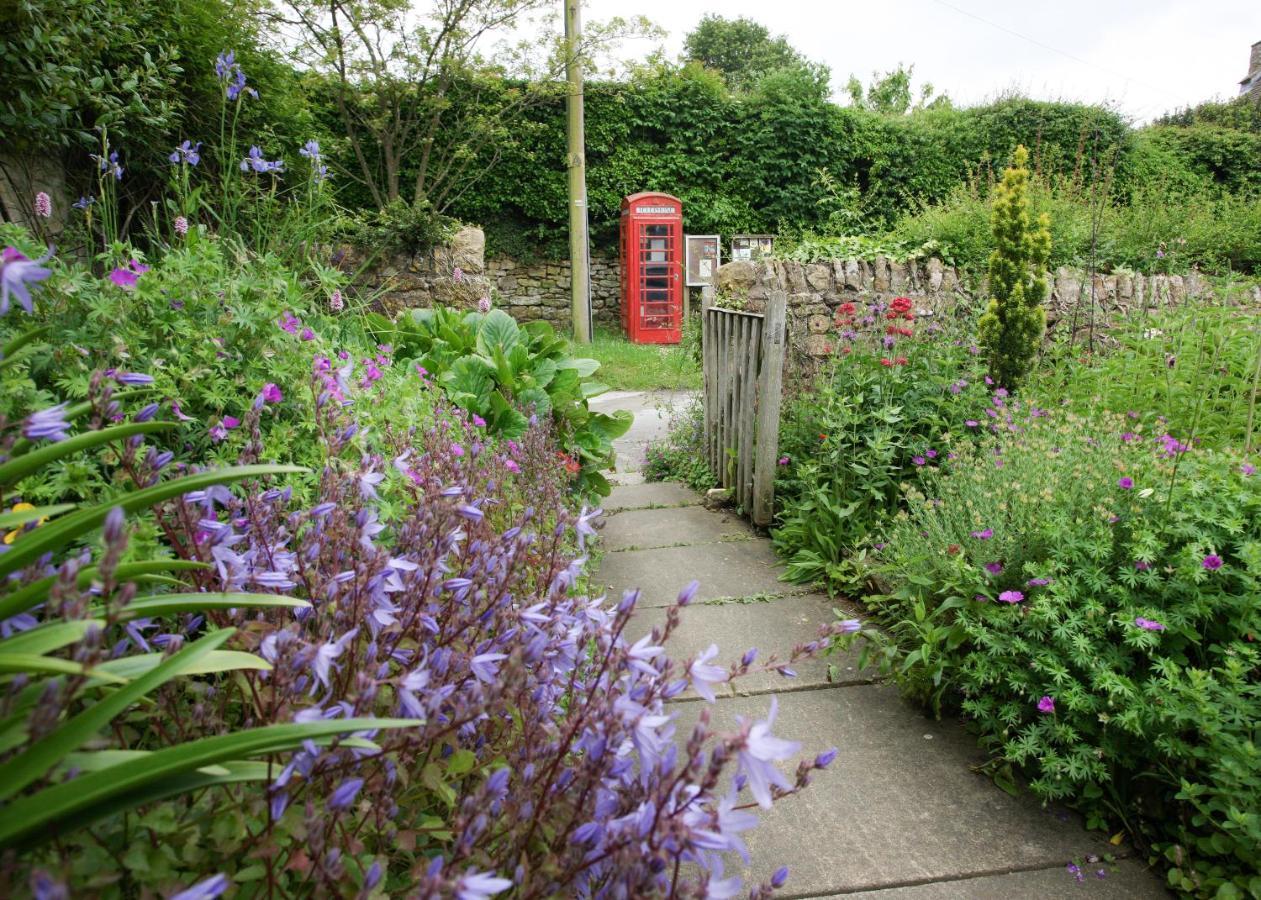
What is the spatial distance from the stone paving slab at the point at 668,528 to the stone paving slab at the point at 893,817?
197 cm

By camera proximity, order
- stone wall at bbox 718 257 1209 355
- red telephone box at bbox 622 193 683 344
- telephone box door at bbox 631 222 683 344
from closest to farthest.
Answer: stone wall at bbox 718 257 1209 355, red telephone box at bbox 622 193 683 344, telephone box door at bbox 631 222 683 344

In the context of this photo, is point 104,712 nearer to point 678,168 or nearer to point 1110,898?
point 1110,898

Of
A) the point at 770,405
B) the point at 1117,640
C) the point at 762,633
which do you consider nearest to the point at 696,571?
the point at 762,633

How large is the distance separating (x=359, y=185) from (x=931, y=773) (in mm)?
13442

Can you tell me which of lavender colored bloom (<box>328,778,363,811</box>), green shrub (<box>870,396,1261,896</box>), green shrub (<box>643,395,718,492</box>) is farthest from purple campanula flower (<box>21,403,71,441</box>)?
green shrub (<box>643,395,718,492</box>)

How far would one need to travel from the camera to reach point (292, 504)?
185cm

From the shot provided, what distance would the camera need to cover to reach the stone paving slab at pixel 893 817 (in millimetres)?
1927

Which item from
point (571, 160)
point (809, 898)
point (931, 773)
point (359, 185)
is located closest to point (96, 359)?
point (809, 898)

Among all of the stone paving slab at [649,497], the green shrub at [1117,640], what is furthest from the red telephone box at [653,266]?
the green shrub at [1117,640]

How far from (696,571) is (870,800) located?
6.04ft

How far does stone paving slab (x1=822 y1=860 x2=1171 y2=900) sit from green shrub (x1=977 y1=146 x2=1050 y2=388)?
12.3 ft

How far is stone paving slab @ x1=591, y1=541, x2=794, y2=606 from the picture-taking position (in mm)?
3711

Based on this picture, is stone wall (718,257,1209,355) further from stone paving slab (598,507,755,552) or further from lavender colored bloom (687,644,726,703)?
lavender colored bloom (687,644,726,703)

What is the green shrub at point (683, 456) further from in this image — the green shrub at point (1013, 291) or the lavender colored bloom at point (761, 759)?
the lavender colored bloom at point (761, 759)
